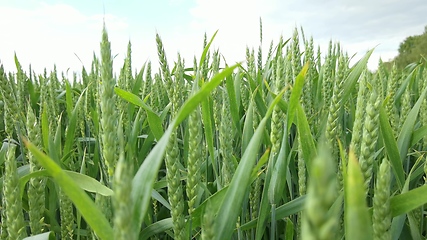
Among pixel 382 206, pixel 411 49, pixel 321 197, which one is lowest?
pixel 382 206

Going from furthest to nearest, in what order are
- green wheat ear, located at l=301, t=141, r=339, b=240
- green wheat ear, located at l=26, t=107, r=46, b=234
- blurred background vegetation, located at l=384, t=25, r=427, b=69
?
blurred background vegetation, located at l=384, t=25, r=427, b=69 → green wheat ear, located at l=26, t=107, r=46, b=234 → green wheat ear, located at l=301, t=141, r=339, b=240

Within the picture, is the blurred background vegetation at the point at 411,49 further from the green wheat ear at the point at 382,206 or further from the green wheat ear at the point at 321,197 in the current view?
the green wheat ear at the point at 321,197

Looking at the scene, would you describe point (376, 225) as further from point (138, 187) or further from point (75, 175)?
point (75, 175)

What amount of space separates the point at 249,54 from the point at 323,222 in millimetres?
1956

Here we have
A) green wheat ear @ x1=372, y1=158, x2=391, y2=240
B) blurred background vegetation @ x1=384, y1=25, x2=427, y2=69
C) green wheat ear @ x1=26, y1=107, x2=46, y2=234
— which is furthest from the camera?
blurred background vegetation @ x1=384, y1=25, x2=427, y2=69

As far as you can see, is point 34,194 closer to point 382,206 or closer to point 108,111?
point 108,111

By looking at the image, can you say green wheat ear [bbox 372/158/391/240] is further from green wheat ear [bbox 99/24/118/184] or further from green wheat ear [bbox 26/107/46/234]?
green wheat ear [bbox 26/107/46/234]

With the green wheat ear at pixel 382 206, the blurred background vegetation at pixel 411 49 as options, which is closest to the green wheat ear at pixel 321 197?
the green wheat ear at pixel 382 206

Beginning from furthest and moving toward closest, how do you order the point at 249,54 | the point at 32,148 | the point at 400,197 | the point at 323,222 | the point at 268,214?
the point at 249,54 < the point at 268,214 < the point at 400,197 < the point at 32,148 < the point at 323,222

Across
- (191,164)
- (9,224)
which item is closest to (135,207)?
(191,164)

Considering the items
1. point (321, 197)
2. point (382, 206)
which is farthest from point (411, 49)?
point (321, 197)

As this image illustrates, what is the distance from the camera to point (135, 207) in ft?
1.89

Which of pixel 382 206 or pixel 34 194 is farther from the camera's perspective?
pixel 34 194

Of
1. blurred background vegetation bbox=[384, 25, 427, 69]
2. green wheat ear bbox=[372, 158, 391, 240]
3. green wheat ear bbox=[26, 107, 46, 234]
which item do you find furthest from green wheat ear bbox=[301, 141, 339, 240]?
blurred background vegetation bbox=[384, 25, 427, 69]
